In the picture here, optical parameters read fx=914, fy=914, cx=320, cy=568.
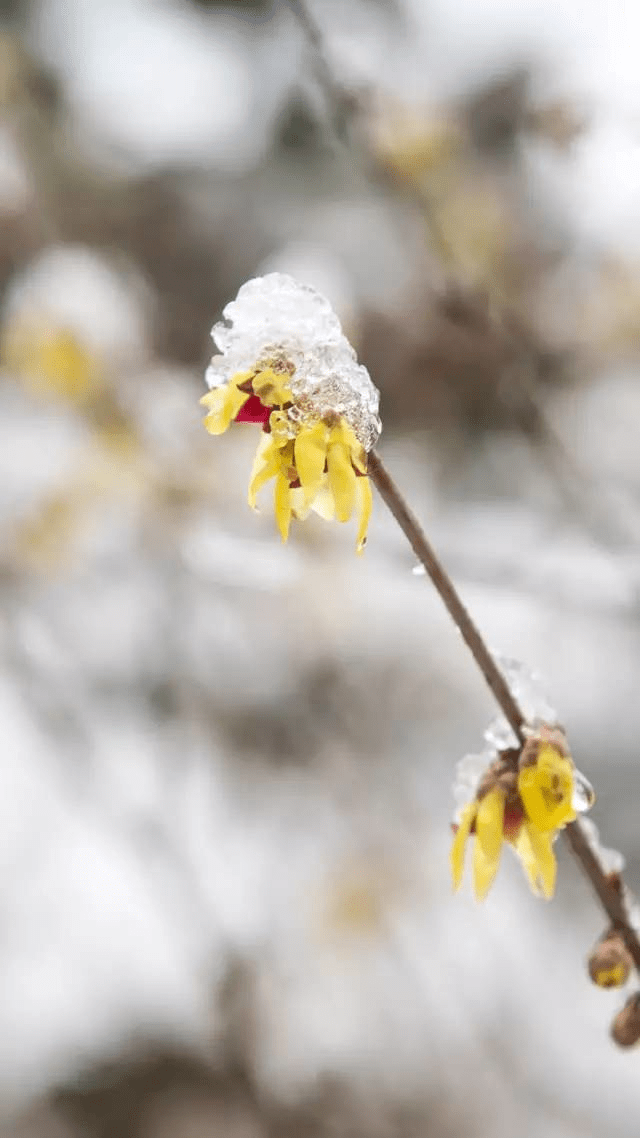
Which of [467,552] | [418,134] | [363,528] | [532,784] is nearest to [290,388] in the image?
[363,528]

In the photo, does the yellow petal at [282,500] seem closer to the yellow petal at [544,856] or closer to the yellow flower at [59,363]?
the yellow petal at [544,856]

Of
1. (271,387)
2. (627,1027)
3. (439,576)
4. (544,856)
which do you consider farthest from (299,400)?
(627,1027)

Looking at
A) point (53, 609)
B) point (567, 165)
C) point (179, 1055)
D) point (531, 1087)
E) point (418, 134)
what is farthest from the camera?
point (179, 1055)

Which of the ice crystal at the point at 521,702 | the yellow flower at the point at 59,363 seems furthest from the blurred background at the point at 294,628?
the ice crystal at the point at 521,702

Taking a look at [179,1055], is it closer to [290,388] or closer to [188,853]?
[188,853]

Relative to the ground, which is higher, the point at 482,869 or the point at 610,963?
the point at 482,869

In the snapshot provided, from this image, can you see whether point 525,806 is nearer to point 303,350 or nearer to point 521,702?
point 521,702
